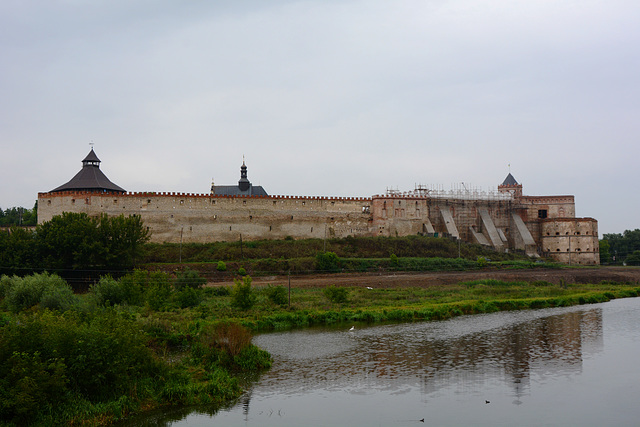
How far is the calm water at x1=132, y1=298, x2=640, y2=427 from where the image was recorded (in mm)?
12227

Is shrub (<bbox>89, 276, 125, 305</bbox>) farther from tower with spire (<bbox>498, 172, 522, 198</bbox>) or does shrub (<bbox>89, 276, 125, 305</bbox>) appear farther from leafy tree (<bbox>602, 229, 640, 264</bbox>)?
leafy tree (<bbox>602, 229, 640, 264</bbox>)

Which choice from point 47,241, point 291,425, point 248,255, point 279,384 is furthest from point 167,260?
point 291,425

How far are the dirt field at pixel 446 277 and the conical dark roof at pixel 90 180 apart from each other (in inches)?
542

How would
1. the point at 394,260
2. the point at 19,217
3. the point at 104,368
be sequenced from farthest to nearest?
1. the point at 19,217
2. the point at 394,260
3. the point at 104,368

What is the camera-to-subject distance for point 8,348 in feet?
37.3

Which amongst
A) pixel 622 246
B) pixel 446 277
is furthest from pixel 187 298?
pixel 622 246

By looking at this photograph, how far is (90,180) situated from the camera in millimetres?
39531

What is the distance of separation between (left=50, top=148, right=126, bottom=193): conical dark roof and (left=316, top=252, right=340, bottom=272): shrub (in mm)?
14579

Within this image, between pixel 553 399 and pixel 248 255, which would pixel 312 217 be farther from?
pixel 553 399

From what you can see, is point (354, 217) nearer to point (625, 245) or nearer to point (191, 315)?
point (191, 315)

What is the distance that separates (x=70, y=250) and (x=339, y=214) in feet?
59.5

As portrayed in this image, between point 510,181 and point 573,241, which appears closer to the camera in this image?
point 573,241

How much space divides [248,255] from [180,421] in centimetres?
2319

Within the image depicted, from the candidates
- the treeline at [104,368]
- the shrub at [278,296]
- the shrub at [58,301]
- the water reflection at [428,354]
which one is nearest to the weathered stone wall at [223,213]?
the shrub at [278,296]
